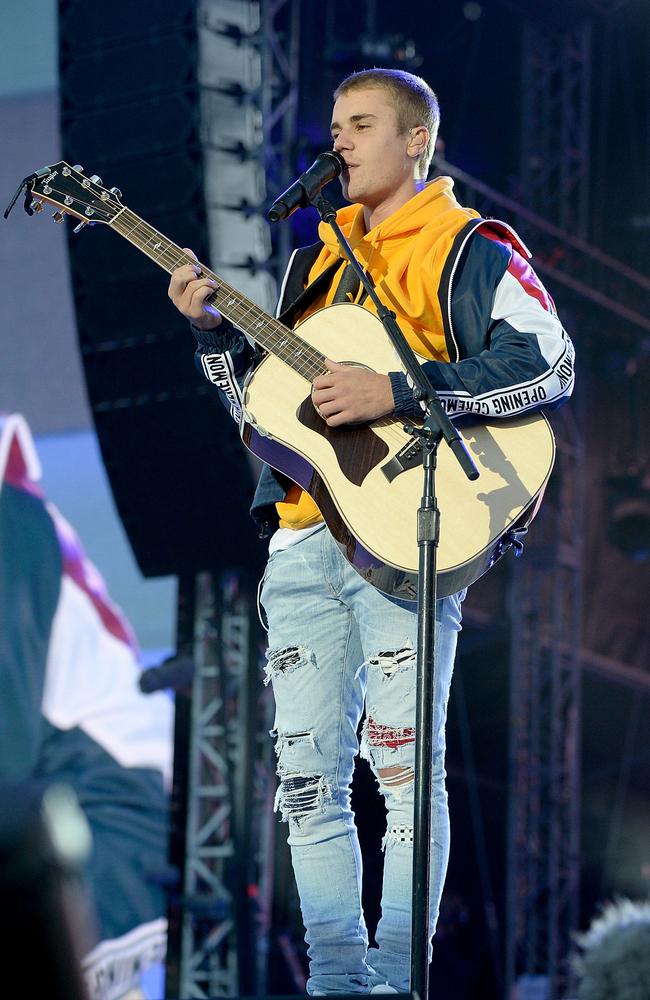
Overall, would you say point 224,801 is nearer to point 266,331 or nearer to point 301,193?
point 266,331

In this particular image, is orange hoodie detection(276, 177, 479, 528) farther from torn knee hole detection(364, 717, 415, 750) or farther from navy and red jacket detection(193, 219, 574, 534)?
torn knee hole detection(364, 717, 415, 750)

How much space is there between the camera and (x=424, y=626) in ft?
7.68

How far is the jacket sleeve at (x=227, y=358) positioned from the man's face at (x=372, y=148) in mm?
412

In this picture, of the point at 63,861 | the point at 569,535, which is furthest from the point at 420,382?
the point at 569,535

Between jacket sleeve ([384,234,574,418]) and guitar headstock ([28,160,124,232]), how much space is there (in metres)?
0.82

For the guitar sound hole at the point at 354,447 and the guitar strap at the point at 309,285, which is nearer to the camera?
the guitar sound hole at the point at 354,447

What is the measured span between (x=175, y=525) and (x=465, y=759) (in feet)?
6.93

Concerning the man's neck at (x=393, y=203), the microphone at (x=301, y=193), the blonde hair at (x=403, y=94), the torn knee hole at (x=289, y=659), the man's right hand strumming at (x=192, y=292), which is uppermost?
the blonde hair at (x=403, y=94)

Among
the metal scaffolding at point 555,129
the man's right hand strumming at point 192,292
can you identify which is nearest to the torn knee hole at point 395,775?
the man's right hand strumming at point 192,292

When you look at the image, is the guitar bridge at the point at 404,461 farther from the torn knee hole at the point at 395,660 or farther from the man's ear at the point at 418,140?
the man's ear at the point at 418,140

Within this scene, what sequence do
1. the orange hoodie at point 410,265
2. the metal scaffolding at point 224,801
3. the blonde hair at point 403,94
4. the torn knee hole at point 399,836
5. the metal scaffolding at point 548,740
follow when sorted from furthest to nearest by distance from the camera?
1. the metal scaffolding at point 548,740
2. the metal scaffolding at point 224,801
3. the blonde hair at point 403,94
4. the orange hoodie at point 410,265
5. the torn knee hole at point 399,836

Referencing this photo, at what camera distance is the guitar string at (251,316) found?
8.89 ft

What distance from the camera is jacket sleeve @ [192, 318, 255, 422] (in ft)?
9.20

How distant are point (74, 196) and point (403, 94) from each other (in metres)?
0.78
